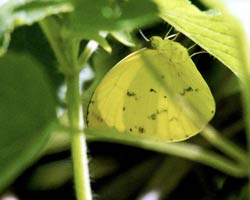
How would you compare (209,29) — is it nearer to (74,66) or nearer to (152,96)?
(74,66)

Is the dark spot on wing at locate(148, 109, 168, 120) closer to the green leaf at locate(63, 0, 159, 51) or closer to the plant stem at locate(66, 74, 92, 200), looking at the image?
the plant stem at locate(66, 74, 92, 200)

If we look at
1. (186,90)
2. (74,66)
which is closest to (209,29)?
(74,66)

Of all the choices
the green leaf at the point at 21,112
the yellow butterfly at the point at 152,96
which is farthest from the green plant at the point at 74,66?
the yellow butterfly at the point at 152,96

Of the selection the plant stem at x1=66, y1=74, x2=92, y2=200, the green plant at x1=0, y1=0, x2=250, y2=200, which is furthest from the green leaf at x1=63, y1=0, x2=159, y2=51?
the plant stem at x1=66, y1=74, x2=92, y2=200

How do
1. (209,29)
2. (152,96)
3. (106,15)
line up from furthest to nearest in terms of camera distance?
(152,96)
(209,29)
(106,15)

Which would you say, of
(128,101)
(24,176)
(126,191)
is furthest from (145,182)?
(128,101)

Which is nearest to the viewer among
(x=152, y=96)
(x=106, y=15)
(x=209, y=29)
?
(x=106, y=15)

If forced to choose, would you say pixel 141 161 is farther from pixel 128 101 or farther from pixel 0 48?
pixel 0 48

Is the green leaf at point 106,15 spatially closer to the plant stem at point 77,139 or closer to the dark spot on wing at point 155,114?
the plant stem at point 77,139
